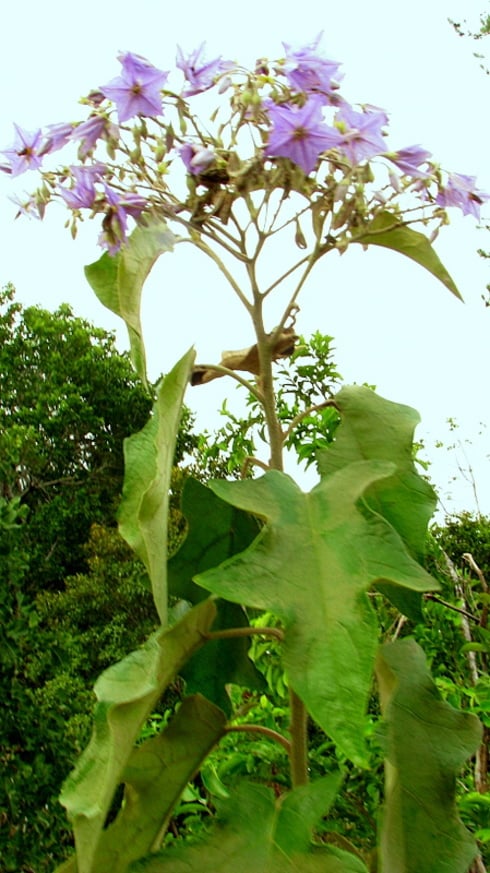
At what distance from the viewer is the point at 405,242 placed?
3.22ft

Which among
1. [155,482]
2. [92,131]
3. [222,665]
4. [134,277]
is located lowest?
[222,665]

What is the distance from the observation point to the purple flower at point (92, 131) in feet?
3.03

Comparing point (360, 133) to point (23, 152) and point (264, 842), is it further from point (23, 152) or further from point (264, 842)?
point (264, 842)

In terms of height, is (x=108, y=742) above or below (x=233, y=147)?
below

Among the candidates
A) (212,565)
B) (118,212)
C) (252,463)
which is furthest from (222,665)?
(118,212)

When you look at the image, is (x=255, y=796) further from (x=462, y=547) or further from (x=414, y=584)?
(x=462, y=547)

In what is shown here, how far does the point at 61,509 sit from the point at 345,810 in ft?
28.1

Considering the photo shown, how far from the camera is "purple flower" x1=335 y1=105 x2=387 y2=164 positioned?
2.91ft

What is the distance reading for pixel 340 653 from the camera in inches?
24.9

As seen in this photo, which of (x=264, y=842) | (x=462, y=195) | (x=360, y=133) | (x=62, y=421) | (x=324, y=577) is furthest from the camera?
(x=62, y=421)

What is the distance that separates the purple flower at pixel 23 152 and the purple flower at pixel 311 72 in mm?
272

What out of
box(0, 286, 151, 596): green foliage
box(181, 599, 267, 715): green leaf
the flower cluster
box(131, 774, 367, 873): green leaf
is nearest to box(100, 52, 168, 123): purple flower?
the flower cluster

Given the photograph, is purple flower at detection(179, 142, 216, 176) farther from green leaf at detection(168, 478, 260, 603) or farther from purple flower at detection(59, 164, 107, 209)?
green leaf at detection(168, 478, 260, 603)

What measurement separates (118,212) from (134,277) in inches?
2.6
